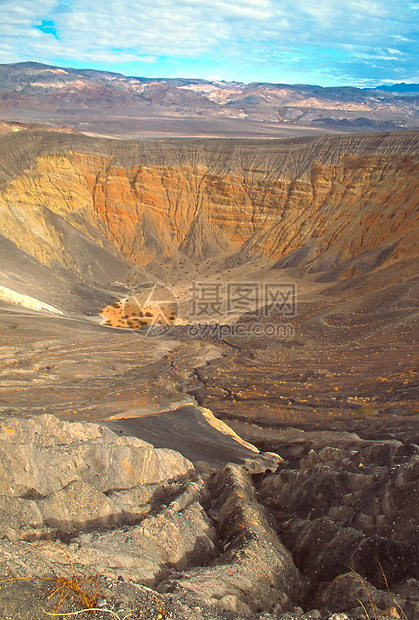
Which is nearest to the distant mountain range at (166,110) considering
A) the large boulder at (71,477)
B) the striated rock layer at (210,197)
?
the striated rock layer at (210,197)

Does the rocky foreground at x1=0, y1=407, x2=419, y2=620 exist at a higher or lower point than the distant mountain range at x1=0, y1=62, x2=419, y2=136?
lower

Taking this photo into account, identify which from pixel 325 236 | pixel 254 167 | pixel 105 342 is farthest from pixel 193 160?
pixel 105 342

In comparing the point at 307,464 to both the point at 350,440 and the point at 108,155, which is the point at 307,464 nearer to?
the point at 350,440

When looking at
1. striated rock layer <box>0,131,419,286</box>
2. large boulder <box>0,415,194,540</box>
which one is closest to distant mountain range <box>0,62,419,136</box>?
striated rock layer <box>0,131,419,286</box>

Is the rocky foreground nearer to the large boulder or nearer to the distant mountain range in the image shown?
the large boulder

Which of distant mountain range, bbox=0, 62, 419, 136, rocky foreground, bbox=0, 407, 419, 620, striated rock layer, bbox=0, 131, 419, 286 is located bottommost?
rocky foreground, bbox=0, 407, 419, 620

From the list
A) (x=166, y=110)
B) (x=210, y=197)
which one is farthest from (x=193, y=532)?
(x=166, y=110)

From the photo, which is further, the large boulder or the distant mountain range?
the distant mountain range
